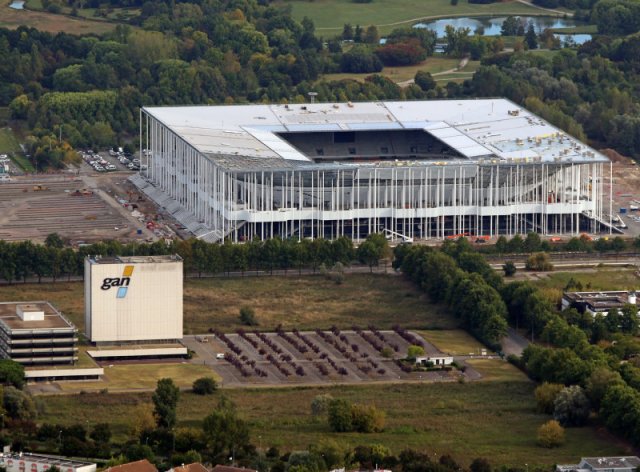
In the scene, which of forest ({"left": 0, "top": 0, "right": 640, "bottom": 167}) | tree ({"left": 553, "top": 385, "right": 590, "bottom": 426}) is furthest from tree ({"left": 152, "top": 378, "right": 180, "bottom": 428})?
forest ({"left": 0, "top": 0, "right": 640, "bottom": 167})

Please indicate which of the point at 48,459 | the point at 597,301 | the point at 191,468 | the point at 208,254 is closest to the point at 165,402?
the point at 48,459

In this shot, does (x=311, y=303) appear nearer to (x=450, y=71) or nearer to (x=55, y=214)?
(x=55, y=214)

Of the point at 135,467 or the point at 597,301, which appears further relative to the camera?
the point at 597,301

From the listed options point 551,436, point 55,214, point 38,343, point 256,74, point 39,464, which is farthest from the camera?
point 256,74

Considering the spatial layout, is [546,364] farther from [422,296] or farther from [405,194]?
[405,194]

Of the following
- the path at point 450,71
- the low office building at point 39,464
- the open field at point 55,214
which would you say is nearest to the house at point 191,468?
the low office building at point 39,464

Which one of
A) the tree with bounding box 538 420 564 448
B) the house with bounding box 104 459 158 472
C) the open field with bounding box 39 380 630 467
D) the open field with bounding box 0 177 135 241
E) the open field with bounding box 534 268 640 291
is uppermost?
the house with bounding box 104 459 158 472

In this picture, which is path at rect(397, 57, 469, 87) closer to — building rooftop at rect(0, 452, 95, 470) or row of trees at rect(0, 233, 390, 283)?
row of trees at rect(0, 233, 390, 283)
